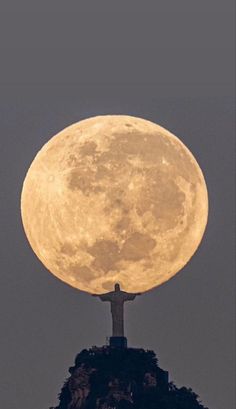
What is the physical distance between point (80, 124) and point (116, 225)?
7080mm

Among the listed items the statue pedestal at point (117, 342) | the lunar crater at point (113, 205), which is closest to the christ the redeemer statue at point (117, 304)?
the statue pedestal at point (117, 342)

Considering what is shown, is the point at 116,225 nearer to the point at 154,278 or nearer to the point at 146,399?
the point at 154,278

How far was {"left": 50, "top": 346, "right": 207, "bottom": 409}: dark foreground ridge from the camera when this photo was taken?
110 metres

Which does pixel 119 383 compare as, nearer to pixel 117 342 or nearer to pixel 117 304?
pixel 117 342

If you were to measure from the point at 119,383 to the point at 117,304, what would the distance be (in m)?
5.06

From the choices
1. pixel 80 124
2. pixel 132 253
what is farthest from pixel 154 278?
pixel 80 124

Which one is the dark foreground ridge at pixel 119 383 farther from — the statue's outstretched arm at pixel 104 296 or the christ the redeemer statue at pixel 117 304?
the statue's outstretched arm at pixel 104 296

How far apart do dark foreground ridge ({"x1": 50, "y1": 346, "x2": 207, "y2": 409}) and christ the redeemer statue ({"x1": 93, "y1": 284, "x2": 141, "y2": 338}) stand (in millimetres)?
1177

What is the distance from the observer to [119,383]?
11031 cm

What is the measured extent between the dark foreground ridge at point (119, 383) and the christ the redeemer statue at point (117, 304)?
1177 mm

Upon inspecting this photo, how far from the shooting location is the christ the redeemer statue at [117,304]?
352 ft

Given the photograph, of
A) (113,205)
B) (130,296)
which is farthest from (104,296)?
(113,205)

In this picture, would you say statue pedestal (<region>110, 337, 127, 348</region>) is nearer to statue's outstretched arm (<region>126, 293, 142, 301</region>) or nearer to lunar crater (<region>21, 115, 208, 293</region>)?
statue's outstretched arm (<region>126, 293, 142, 301</region>)

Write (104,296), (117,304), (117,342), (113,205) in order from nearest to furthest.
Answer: (113,205) < (104,296) < (117,304) < (117,342)
